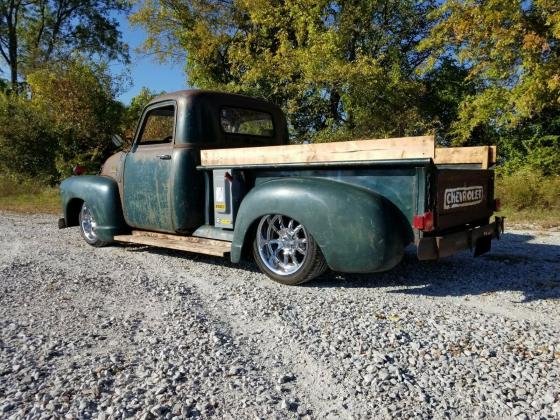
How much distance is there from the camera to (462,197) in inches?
158

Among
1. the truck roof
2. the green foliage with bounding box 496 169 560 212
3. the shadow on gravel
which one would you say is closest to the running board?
the shadow on gravel

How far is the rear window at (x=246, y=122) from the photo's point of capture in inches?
214

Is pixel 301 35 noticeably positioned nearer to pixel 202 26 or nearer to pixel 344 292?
pixel 202 26

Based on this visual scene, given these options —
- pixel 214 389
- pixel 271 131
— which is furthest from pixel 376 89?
pixel 214 389

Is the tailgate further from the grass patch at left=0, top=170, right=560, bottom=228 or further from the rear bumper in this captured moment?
the grass patch at left=0, top=170, right=560, bottom=228

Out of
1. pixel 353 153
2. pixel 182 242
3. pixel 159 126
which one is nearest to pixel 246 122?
pixel 159 126

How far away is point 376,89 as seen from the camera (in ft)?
43.4

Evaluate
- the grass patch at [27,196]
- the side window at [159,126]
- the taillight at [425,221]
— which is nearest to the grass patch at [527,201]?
the grass patch at [27,196]

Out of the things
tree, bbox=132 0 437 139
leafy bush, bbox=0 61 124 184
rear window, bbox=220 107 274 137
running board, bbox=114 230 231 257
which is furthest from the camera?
leafy bush, bbox=0 61 124 184

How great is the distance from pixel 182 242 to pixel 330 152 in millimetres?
2057

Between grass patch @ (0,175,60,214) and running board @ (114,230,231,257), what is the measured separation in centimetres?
675

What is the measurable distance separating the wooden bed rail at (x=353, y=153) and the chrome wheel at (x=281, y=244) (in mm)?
563

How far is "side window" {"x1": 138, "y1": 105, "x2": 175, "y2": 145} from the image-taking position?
5.44m

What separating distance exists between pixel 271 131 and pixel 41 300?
3378 millimetres
